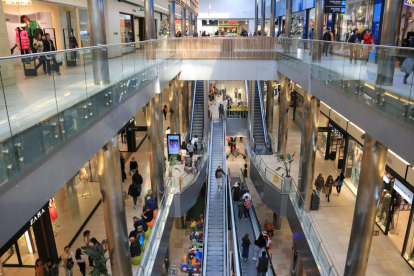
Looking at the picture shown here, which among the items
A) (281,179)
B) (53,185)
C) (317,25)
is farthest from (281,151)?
(53,185)

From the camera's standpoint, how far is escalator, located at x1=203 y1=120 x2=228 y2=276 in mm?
12734

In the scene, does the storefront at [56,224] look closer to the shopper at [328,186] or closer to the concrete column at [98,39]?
the concrete column at [98,39]

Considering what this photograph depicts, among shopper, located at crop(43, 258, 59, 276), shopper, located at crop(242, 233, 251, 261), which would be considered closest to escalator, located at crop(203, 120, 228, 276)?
shopper, located at crop(242, 233, 251, 261)

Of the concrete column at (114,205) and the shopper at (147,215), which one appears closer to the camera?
the concrete column at (114,205)

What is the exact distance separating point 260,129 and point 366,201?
54.0ft

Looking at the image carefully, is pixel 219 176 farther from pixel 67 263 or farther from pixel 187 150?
pixel 67 263

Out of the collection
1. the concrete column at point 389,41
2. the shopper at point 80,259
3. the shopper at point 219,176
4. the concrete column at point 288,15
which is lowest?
the shopper at point 219,176

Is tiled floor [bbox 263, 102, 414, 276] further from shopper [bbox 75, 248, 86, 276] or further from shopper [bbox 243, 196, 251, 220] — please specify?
shopper [bbox 75, 248, 86, 276]

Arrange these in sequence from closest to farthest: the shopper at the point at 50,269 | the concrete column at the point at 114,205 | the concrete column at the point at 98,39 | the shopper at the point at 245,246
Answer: the concrete column at the point at 98,39 → the concrete column at the point at 114,205 → the shopper at the point at 50,269 → the shopper at the point at 245,246

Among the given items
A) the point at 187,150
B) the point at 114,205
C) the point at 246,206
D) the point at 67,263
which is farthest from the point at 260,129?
the point at 67,263

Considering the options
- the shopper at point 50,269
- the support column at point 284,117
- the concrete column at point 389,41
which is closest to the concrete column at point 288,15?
the support column at point 284,117

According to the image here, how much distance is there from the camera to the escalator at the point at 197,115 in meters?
24.7

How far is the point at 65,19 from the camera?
13.0 meters

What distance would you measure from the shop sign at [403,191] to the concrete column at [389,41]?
5.95 metres
